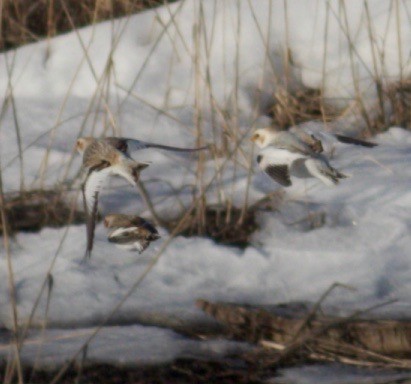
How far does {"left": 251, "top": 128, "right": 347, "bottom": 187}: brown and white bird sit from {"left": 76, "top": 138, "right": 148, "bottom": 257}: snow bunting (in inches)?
12.7

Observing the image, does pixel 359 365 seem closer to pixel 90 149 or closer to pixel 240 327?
pixel 240 327

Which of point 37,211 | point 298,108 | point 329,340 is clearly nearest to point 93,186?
point 329,340

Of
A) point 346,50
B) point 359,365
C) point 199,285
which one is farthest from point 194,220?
point 346,50

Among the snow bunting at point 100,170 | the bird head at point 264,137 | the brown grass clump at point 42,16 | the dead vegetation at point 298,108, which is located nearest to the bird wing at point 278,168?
the bird head at point 264,137

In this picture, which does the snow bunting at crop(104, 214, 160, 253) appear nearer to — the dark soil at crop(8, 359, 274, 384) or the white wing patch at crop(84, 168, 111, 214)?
the white wing patch at crop(84, 168, 111, 214)

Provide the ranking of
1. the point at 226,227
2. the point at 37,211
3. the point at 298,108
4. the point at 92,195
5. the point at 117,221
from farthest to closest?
the point at 298,108 < the point at 37,211 < the point at 226,227 < the point at 117,221 < the point at 92,195

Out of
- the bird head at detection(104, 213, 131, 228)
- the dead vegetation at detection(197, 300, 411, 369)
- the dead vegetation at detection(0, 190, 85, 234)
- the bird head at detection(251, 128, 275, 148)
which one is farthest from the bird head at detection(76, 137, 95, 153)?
the dead vegetation at detection(197, 300, 411, 369)

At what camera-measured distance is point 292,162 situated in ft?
8.98

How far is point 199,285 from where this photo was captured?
282cm

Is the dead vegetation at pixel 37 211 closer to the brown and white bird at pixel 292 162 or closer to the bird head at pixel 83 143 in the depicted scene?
the bird head at pixel 83 143

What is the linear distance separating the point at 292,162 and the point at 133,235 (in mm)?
472

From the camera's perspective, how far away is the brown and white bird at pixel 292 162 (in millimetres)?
2703

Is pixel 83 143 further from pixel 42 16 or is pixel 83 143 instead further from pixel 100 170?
pixel 42 16

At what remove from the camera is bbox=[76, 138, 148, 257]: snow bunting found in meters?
2.60
